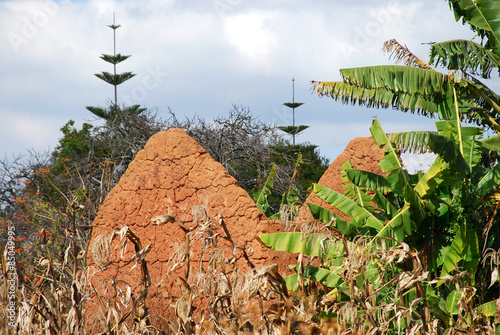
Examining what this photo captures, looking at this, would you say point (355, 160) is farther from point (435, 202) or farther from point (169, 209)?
point (169, 209)

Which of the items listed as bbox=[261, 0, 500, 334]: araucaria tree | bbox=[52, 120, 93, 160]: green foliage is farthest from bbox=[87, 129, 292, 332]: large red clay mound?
bbox=[52, 120, 93, 160]: green foliage

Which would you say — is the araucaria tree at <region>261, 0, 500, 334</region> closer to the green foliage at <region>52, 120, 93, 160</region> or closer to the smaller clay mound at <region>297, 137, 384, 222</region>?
the smaller clay mound at <region>297, 137, 384, 222</region>

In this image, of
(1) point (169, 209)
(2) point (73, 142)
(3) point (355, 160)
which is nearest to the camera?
(1) point (169, 209)

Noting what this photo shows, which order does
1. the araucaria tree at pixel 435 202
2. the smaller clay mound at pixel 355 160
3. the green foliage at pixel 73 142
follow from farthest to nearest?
the green foliage at pixel 73 142 → the smaller clay mound at pixel 355 160 → the araucaria tree at pixel 435 202

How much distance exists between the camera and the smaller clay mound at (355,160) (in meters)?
8.36

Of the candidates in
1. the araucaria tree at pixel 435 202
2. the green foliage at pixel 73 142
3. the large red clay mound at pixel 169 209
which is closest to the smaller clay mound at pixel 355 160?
the araucaria tree at pixel 435 202

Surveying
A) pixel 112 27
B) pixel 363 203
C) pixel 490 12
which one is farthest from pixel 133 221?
pixel 112 27

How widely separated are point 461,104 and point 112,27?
58.4 feet

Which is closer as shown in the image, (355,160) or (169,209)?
(169,209)

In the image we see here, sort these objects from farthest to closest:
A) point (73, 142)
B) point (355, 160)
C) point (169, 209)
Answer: point (73, 142), point (355, 160), point (169, 209)

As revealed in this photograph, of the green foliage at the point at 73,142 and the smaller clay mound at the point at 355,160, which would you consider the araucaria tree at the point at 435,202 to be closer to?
the smaller clay mound at the point at 355,160

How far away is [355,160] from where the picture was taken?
27.7ft

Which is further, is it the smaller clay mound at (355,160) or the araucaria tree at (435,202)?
the smaller clay mound at (355,160)

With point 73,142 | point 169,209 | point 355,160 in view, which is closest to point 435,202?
point 355,160
